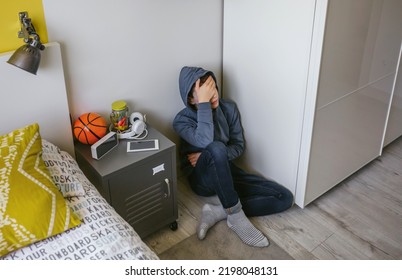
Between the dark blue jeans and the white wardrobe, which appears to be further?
the dark blue jeans

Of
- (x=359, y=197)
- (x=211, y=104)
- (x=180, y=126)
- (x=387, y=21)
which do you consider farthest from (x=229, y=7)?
(x=359, y=197)

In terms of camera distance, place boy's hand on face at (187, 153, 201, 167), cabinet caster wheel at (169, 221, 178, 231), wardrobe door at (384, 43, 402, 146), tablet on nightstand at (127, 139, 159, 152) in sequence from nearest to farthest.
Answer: tablet on nightstand at (127, 139, 159, 152), cabinet caster wheel at (169, 221, 178, 231), boy's hand on face at (187, 153, 201, 167), wardrobe door at (384, 43, 402, 146)

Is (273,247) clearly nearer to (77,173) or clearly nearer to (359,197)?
(359,197)

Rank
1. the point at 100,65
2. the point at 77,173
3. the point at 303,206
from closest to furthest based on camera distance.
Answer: the point at 77,173, the point at 100,65, the point at 303,206

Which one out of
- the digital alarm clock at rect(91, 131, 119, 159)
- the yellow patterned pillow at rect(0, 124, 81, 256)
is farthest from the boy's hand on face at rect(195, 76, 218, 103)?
the yellow patterned pillow at rect(0, 124, 81, 256)

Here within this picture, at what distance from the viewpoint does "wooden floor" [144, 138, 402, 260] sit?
221 cm

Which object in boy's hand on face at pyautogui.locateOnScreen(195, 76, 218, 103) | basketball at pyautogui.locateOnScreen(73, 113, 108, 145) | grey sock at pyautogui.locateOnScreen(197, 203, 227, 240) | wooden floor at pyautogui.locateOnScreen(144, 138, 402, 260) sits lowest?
wooden floor at pyautogui.locateOnScreen(144, 138, 402, 260)

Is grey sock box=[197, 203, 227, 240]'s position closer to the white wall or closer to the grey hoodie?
the grey hoodie

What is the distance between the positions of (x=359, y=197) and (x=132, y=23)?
4.94ft

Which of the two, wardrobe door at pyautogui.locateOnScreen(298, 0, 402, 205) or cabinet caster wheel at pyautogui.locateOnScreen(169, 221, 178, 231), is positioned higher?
→ wardrobe door at pyautogui.locateOnScreen(298, 0, 402, 205)

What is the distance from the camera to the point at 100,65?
210 cm

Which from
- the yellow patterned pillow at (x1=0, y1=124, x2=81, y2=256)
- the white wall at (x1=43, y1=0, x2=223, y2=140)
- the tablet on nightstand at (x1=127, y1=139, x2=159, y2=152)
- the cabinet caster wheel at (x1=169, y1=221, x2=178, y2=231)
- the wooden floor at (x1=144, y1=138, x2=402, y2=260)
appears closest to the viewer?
the yellow patterned pillow at (x1=0, y1=124, x2=81, y2=256)

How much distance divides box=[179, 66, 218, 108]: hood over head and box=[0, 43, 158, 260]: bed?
1.96ft

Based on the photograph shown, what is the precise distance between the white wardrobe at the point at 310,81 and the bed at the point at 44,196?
93cm
